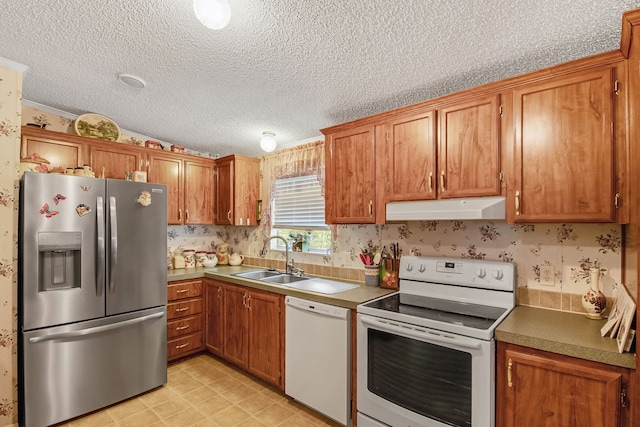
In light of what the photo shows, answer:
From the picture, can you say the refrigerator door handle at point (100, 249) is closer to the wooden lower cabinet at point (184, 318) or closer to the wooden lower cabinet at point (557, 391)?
the wooden lower cabinet at point (184, 318)

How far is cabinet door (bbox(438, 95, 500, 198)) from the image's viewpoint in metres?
1.83

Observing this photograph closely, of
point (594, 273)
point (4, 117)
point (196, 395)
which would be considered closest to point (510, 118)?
point (594, 273)

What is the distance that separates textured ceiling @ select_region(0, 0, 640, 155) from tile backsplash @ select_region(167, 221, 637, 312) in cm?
100

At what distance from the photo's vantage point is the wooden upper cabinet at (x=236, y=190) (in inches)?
143

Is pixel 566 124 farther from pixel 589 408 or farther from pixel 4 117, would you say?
pixel 4 117

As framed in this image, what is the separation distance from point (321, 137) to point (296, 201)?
0.77 meters

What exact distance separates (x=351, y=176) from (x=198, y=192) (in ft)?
6.92

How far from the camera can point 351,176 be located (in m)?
2.50

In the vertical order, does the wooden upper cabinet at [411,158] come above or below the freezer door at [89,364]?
above

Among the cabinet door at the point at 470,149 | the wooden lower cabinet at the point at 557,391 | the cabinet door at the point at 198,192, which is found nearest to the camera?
the wooden lower cabinet at the point at 557,391

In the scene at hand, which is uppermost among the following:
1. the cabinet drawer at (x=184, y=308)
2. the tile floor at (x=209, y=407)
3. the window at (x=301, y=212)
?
the window at (x=301, y=212)

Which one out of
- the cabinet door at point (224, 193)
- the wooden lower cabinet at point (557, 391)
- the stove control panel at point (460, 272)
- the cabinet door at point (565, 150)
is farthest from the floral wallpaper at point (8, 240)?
the cabinet door at point (565, 150)

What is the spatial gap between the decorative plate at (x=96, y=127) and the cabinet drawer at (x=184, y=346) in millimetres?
2139

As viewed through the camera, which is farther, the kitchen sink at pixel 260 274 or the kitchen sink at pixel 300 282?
the kitchen sink at pixel 260 274
